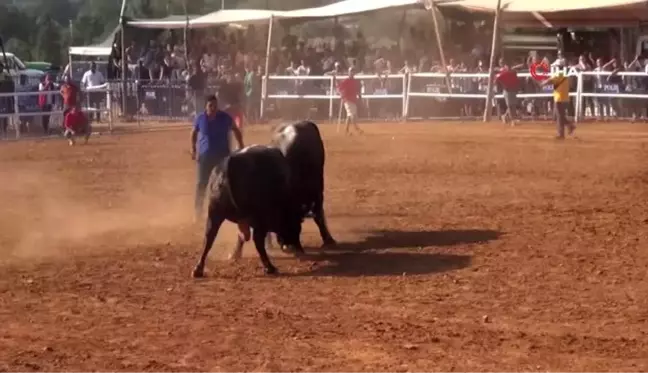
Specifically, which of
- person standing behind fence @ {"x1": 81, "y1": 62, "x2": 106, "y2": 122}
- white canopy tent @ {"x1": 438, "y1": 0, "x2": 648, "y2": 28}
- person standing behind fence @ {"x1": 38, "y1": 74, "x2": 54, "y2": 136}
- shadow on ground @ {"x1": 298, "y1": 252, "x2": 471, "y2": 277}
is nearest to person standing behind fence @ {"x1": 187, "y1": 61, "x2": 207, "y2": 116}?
person standing behind fence @ {"x1": 81, "y1": 62, "x2": 106, "y2": 122}

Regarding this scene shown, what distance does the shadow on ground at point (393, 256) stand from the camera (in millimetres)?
12031

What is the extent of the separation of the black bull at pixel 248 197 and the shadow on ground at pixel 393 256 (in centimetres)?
63

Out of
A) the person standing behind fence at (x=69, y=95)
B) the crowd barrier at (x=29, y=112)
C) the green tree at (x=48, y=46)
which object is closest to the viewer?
the person standing behind fence at (x=69, y=95)

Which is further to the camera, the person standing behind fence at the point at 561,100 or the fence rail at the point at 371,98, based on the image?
the fence rail at the point at 371,98

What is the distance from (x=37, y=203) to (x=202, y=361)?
10026 millimetres

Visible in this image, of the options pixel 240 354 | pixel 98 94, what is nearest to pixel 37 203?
pixel 240 354

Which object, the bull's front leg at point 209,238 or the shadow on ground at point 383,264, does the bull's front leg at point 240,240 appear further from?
the shadow on ground at point 383,264

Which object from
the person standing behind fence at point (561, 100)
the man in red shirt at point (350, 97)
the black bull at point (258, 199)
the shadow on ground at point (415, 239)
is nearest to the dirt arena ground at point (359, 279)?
the shadow on ground at point (415, 239)

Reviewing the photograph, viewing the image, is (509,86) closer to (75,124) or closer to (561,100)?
(561,100)

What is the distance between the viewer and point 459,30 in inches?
1576

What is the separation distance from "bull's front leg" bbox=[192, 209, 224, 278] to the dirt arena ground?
0.59 ft

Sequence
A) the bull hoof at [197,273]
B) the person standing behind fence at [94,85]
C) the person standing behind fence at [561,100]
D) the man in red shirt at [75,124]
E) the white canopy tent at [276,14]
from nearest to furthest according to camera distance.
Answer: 1. the bull hoof at [197,273]
2. the person standing behind fence at [561,100]
3. the man in red shirt at [75,124]
4. the white canopy tent at [276,14]
5. the person standing behind fence at [94,85]

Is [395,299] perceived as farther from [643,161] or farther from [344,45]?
[344,45]

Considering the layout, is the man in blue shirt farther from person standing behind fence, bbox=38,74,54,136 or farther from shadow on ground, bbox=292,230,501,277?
person standing behind fence, bbox=38,74,54,136
